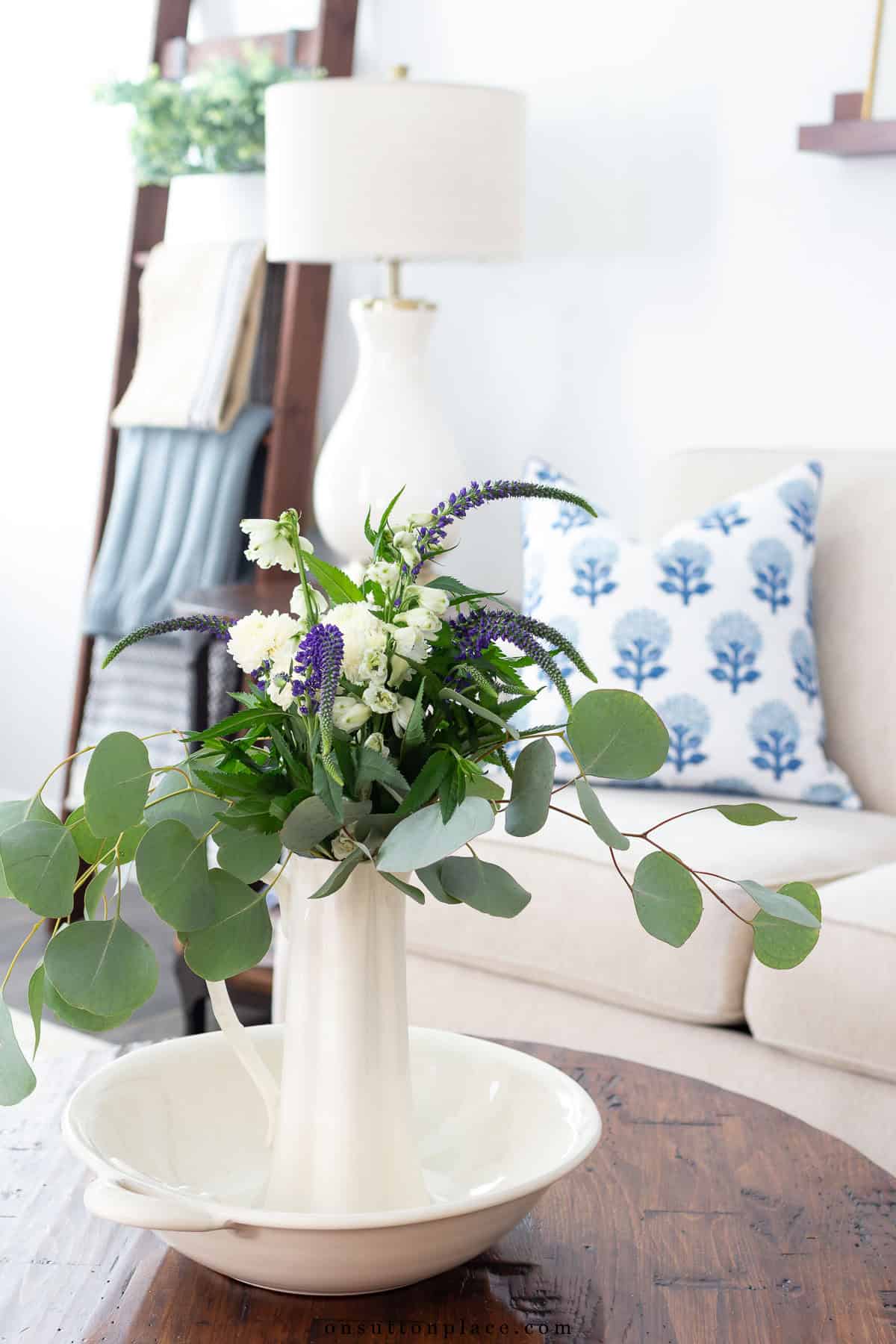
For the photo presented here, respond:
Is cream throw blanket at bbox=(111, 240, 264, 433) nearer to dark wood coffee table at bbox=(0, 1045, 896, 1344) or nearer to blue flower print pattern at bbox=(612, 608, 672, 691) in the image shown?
blue flower print pattern at bbox=(612, 608, 672, 691)

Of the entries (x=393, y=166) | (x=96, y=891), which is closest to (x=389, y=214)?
(x=393, y=166)

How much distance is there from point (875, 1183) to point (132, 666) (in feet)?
6.98

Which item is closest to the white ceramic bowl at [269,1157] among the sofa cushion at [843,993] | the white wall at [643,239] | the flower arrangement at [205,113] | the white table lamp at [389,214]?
the sofa cushion at [843,993]

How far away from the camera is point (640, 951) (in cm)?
161

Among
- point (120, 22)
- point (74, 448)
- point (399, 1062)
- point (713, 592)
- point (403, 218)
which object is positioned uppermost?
point (120, 22)

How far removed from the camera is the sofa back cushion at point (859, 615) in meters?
1.96

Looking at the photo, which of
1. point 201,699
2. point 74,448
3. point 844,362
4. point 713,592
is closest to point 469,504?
point 713,592

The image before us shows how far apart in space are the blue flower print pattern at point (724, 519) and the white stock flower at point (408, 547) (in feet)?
3.97

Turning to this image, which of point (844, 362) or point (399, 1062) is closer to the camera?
point (399, 1062)

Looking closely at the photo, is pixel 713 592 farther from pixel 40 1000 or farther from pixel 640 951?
pixel 40 1000

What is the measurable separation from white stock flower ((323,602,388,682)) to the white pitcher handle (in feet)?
0.89

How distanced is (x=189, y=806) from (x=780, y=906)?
31 cm

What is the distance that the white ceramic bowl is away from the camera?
0.75 metres

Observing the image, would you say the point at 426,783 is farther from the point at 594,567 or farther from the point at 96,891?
the point at 594,567
